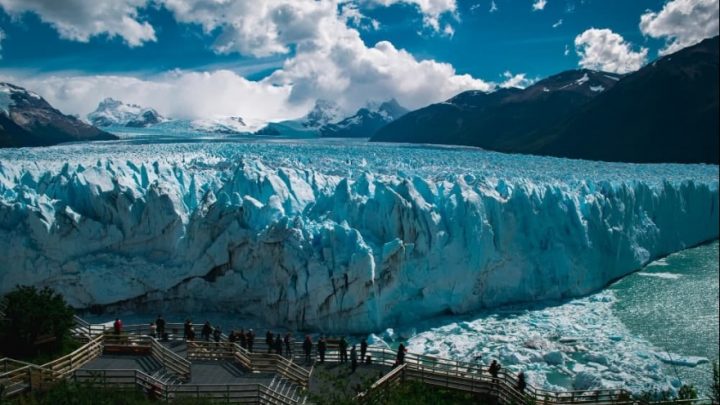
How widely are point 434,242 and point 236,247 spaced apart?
219 inches

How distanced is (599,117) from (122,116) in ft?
381

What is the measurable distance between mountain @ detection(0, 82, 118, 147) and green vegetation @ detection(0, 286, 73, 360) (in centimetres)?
978

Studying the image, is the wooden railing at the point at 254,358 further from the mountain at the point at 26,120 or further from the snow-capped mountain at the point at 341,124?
the snow-capped mountain at the point at 341,124

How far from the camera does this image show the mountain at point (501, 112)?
6775cm

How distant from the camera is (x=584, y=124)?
175ft

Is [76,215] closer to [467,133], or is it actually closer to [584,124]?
[584,124]

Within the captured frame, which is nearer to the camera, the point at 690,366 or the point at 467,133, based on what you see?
the point at 690,366

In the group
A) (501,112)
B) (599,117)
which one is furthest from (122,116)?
(599,117)

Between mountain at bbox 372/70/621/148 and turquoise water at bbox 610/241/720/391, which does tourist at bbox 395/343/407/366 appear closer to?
turquoise water at bbox 610/241/720/391

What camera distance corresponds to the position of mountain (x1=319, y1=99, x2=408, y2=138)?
365 ft

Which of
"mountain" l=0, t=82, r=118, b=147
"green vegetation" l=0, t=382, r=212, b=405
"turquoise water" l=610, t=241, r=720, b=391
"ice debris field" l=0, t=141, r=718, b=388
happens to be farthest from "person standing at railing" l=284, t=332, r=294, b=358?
"mountain" l=0, t=82, r=118, b=147

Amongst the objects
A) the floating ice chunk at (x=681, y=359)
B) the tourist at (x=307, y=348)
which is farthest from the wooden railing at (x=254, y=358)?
the floating ice chunk at (x=681, y=359)

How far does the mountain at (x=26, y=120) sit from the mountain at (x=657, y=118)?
2895 cm

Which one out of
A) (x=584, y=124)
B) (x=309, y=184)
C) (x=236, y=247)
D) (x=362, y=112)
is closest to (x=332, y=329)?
(x=236, y=247)
